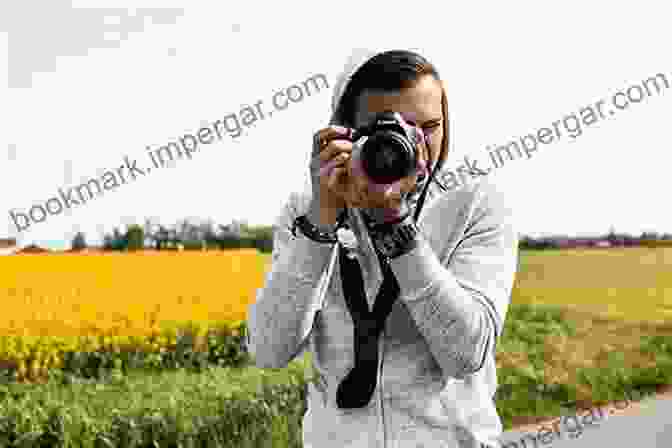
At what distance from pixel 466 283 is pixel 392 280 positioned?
0.37ft

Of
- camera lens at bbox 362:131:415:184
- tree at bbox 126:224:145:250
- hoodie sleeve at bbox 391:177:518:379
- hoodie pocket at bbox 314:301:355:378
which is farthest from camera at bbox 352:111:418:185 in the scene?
tree at bbox 126:224:145:250

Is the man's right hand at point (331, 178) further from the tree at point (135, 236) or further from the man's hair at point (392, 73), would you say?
the tree at point (135, 236)

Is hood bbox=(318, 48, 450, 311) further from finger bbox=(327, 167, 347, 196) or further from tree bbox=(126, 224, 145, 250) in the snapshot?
tree bbox=(126, 224, 145, 250)

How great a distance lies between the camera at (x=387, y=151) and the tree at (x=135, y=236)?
22.5ft

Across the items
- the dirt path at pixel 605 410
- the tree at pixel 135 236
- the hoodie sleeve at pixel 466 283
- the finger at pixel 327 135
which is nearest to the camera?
the hoodie sleeve at pixel 466 283

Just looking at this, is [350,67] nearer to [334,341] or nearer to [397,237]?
[397,237]

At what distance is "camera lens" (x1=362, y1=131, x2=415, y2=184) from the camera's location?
1.27m

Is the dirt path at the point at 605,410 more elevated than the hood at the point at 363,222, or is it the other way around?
the hood at the point at 363,222

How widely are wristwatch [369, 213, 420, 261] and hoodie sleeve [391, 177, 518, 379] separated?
1 cm

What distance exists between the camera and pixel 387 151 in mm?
1265

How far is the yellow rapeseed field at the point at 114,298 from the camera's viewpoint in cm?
642

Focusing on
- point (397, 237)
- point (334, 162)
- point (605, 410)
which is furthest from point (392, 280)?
point (605, 410)

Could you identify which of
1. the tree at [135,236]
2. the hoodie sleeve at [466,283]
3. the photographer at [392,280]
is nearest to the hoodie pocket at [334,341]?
the photographer at [392,280]

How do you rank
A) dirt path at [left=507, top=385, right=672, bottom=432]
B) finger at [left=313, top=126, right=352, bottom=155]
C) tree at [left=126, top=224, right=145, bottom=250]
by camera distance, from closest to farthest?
finger at [left=313, top=126, right=352, bottom=155] → dirt path at [left=507, top=385, right=672, bottom=432] → tree at [left=126, top=224, right=145, bottom=250]
